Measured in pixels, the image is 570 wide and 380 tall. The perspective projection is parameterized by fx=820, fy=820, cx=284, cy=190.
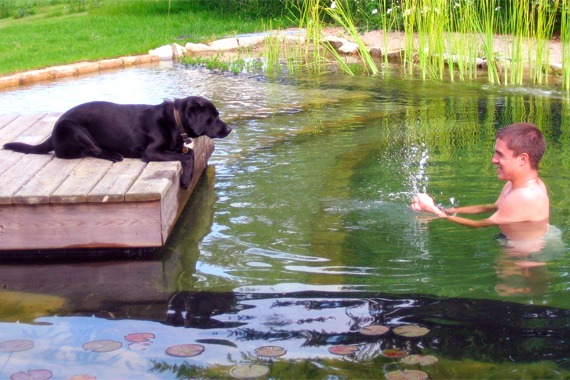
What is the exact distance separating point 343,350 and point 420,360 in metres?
0.38

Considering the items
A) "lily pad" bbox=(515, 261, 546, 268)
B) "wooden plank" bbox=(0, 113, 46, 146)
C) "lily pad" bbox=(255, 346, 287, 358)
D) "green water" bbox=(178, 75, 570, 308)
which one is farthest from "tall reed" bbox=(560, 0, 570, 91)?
"lily pad" bbox=(255, 346, 287, 358)

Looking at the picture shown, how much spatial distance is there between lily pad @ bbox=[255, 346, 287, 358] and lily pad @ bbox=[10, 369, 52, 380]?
993 millimetres

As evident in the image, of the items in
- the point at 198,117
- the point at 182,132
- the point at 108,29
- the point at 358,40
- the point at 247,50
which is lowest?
the point at 182,132

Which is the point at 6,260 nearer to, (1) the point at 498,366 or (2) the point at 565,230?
(1) the point at 498,366

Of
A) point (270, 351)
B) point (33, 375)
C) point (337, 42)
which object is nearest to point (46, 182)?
point (33, 375)

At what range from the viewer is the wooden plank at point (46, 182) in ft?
17.2

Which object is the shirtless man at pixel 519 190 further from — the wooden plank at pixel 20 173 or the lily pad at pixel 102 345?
the wooden plank at pixel 20 173

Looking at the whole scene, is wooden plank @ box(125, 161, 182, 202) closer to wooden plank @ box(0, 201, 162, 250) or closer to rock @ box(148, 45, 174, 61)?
wooden plank @ box(0, 201, 162, 250)

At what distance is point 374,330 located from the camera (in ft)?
13.9

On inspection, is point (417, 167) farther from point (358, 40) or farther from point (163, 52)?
point (163, 52)

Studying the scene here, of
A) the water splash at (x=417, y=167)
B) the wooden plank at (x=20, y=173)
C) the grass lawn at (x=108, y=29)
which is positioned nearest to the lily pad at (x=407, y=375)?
the wooden plank at (x=20, y=173)

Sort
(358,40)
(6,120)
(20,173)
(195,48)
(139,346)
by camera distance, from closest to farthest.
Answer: (139,346) → (20,173) → (6,120) → (358,40) → (195,48)

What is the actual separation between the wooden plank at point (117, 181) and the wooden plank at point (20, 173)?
527 millimetres

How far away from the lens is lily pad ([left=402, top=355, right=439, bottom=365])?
384cm
